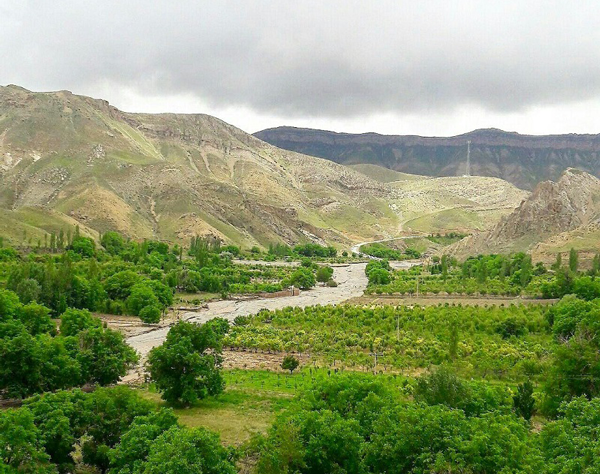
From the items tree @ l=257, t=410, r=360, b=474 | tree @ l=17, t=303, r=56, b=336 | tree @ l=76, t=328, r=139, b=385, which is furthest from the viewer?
tree @ l=17, t=303, r=56, b=336

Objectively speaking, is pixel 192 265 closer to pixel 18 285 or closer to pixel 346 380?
pixel 18 285

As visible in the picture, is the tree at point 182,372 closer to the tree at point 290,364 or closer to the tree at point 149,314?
the tree at point 290,364

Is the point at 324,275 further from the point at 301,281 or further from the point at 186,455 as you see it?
the point at 186,455

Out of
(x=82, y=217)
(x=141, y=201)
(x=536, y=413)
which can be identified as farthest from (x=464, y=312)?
(x=141, y=201)

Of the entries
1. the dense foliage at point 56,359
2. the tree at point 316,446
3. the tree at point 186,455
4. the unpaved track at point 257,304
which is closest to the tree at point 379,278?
the unpaved track at point 257,304

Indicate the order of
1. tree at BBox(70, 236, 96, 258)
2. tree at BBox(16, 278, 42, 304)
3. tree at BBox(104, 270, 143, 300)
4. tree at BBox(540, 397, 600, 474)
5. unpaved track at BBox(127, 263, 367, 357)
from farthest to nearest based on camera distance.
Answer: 1. tree at BBox(70, 236, 96, 258)
2. tree at BBox(104, 270, 143, 300)
3. tree at BBox(16, 278, 42, 304)
4. unpaved track at BBox(127, 263, 367, 357)
5. tree at BBox(540, 397, 600, 474)

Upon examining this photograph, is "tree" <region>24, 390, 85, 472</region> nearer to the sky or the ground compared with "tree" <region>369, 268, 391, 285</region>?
nearer to the sky

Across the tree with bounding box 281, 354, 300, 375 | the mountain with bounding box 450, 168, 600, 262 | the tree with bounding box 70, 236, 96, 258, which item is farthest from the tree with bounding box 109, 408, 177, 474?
the mountain with bounding box 450, 168, 600, 262

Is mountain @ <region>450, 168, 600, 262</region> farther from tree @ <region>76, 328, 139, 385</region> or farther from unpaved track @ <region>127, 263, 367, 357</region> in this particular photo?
tree @ <region>76, 328, 139, 385</region>
